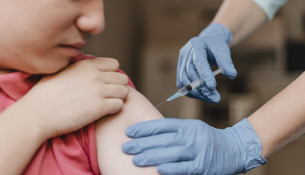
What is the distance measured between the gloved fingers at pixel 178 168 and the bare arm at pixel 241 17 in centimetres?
92

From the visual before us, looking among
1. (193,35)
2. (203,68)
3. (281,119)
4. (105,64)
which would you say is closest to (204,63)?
(203,68)

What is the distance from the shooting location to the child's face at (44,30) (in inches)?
29.3

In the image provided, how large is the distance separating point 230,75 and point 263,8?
61cm

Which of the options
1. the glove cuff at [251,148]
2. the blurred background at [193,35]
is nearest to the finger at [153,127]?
the glove cuff at [251,148]

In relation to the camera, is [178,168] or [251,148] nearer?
[178,168]

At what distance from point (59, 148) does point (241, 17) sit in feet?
3.81

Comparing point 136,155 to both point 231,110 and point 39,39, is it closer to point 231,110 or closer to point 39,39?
point 39,39

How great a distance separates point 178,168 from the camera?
891 millimetres

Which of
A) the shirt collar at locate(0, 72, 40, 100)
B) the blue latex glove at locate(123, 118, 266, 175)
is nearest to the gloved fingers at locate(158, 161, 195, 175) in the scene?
the blue latex glove at locate(123, 118, 266, 175)

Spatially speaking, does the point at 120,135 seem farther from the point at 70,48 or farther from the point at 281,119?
the point at 281,119

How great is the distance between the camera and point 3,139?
764 millimetres

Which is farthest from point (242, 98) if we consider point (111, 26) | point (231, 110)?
point (111, 26)

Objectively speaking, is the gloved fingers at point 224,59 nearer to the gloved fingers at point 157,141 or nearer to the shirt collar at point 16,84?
the gloved fingers at point 157,141

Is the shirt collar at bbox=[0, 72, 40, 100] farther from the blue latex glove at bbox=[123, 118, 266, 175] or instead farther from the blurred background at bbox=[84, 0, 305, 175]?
the blurred background at bbox=[84, 0, 305, 175]
